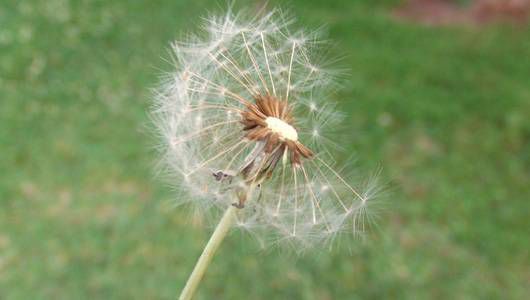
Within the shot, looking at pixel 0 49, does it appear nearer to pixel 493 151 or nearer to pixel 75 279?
pixel 75 279

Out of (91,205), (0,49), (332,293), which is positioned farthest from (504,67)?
(0,49)

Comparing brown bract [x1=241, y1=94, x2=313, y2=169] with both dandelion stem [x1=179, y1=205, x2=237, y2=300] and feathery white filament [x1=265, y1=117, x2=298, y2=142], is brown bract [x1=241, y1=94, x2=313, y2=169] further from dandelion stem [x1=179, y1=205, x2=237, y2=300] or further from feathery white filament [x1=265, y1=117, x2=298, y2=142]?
dandelion stem [x1=179, y1=205, x2=237, y2=300]

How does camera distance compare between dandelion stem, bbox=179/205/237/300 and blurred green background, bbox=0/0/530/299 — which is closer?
dandelion stem, bbox=179/205/237/300

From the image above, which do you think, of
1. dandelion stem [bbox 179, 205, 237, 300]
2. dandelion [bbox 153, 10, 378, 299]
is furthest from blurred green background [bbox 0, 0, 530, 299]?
dandelion stem [bbox 179, 205, 237, 300]

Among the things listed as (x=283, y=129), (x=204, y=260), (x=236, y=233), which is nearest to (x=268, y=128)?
(x=283, y=129)

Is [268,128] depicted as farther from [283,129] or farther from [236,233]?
[236,233]

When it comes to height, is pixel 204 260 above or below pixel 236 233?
below

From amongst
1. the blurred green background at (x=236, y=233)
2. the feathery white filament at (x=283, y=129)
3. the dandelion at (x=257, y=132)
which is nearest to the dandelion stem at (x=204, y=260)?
the dandelion at (x=257, y=132)
